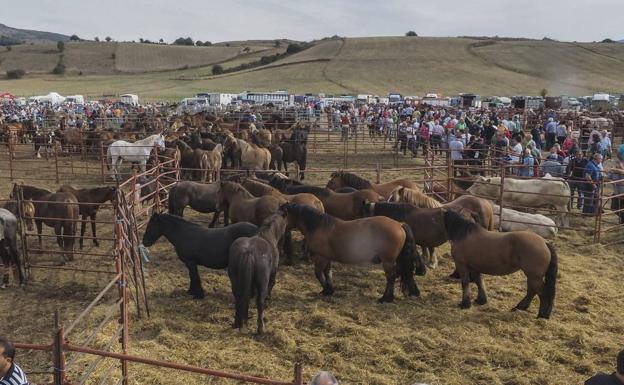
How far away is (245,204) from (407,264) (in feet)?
10.3

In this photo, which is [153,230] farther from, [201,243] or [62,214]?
[62,214]

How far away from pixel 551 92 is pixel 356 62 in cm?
2972

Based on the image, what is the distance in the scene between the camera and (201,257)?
24.4 ft

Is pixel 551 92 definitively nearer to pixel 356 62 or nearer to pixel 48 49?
pixel 356 62

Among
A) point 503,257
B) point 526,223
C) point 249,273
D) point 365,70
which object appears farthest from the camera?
point 365,70

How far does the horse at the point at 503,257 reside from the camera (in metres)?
6.88

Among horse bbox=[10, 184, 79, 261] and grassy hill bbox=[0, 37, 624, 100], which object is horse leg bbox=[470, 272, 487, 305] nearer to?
horse bbox=[10, 184, 79, 261]

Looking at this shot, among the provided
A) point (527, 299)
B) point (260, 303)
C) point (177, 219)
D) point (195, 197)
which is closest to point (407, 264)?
point (527, 299)

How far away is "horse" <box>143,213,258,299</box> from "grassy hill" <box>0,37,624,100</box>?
2524 inches

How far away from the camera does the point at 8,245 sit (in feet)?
25.6

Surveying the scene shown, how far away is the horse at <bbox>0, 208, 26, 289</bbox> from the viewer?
7674 mm

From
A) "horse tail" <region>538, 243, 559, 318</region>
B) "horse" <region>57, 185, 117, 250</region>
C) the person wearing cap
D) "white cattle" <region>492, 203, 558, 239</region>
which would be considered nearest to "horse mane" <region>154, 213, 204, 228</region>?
"horse" <region>57, 185, 117, 250</region>

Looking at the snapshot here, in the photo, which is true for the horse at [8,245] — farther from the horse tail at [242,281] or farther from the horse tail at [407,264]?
the horse tail at [407,264]

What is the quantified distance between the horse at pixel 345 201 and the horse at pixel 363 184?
69 cm
